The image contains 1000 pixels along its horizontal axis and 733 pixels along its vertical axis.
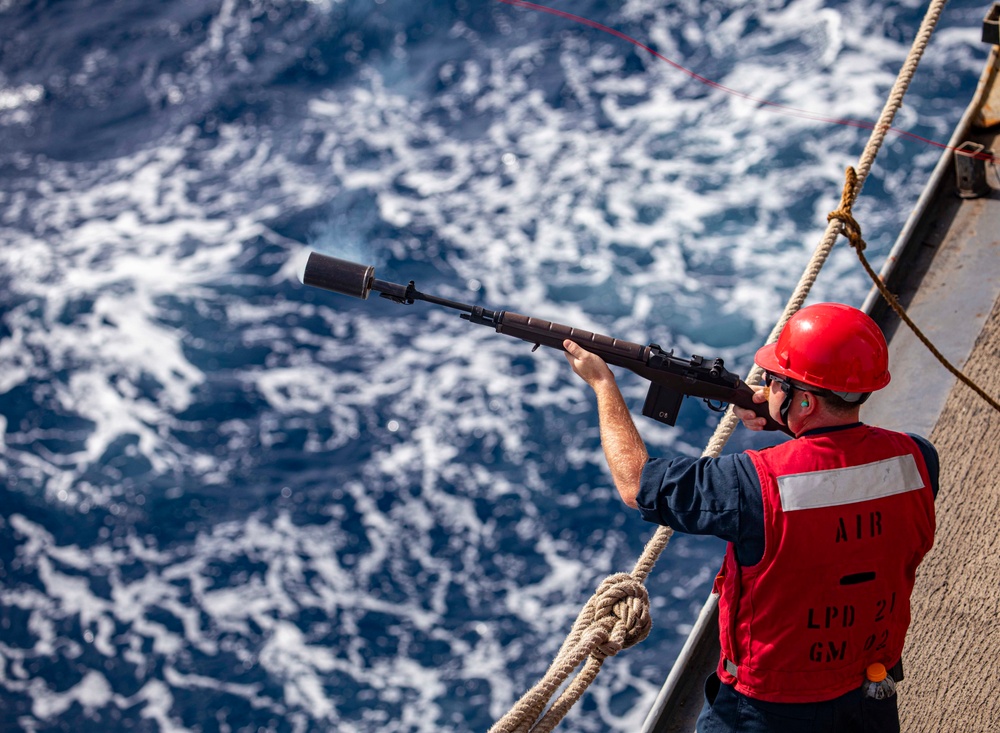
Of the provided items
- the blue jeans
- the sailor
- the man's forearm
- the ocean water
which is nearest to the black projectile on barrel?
the man's forearm

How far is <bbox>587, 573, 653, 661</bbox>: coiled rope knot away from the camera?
301 cm

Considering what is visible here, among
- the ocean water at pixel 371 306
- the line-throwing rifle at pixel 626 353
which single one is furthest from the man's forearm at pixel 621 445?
the ocean water at pixel 371 306

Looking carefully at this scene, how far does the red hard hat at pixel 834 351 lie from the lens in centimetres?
240

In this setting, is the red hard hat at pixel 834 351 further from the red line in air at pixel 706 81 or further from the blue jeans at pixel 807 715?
the red line in air at pixel 706 81

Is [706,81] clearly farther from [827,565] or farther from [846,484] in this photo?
[827,565]

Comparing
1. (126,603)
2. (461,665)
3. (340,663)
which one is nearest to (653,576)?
(461,665)

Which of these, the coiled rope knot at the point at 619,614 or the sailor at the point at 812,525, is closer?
the sailor at the point at 812,525

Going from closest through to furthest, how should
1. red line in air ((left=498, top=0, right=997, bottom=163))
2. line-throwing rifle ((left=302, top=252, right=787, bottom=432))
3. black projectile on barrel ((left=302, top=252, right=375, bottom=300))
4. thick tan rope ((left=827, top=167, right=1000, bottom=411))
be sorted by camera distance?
line-throwing rifle ((left=302, top=252, right=787, bottom=432)) < black projectile on barrel ((left=302, top=252, right=375, bottom=300)) < thick tan rope ((left=827, top=167, right=1000, bottom=411)) < red line in air ((left=498, top=0, right=997, bottom=163))

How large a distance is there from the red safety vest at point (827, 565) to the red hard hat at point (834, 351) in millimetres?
140

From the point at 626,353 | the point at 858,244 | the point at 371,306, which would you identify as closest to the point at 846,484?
the point at 626,353

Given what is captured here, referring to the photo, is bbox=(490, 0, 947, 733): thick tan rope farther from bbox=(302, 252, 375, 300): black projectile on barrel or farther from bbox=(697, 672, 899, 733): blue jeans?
bbox=(302, 252, 375, 300): black projectile on barrel

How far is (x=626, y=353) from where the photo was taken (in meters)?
3.03

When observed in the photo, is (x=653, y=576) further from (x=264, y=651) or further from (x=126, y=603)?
(x=126, y=603)

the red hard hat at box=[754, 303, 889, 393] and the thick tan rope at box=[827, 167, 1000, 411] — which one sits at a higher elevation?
the red hard hat at box=[754, 303, 889, 393]
